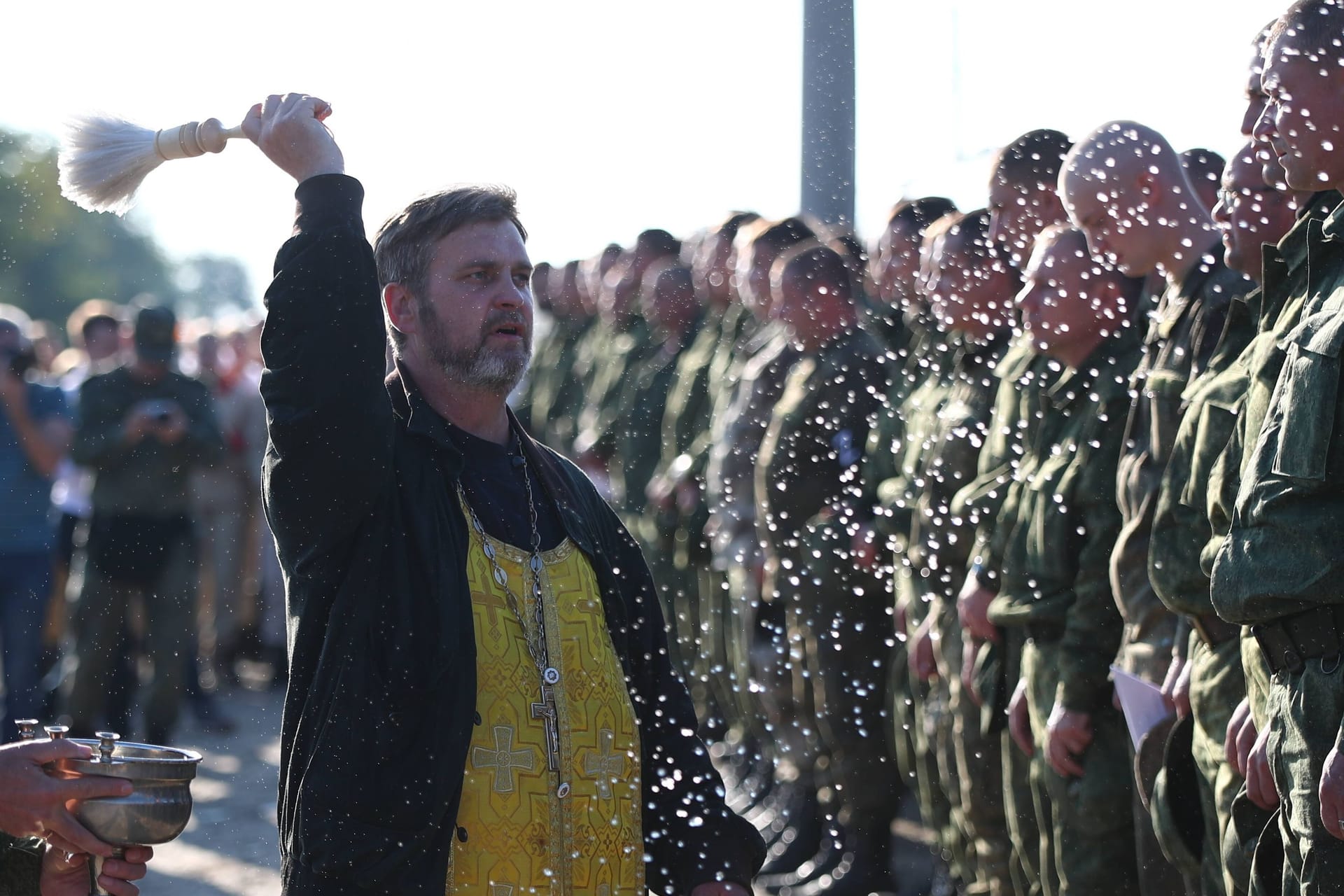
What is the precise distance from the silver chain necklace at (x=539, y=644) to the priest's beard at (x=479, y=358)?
0.24m

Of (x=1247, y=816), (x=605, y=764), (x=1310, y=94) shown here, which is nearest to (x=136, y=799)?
(x=605, y=764)

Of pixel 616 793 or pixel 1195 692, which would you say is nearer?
pixel 616 793

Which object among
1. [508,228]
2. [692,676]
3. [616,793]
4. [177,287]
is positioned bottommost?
[692,676]

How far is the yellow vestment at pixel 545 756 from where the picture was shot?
288 cm

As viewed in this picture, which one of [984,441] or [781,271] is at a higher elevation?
[781,271]

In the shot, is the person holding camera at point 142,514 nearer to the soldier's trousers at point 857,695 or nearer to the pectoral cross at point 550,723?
the soldier's trousers at point 857,695

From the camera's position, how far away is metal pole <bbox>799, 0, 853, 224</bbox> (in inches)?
281

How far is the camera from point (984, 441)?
5.21m

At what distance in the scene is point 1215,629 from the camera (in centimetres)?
365

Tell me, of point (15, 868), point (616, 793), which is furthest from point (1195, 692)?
point (15, 868)

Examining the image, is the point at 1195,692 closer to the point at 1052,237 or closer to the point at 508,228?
the point at 1052,237

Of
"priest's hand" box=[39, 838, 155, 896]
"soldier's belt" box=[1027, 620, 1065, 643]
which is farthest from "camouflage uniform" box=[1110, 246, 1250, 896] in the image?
"priest's hand" box=[39, 838, 155, 896]

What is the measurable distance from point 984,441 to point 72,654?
524 cm

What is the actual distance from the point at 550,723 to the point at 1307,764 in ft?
4.55
